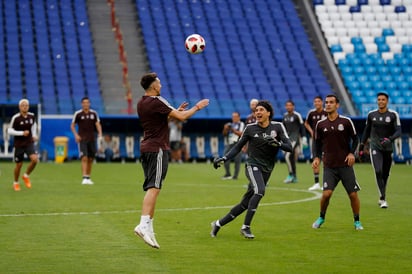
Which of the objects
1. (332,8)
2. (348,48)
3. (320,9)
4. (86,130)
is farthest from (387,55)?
(86,130)

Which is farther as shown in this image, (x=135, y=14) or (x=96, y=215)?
(x=135, y=14)

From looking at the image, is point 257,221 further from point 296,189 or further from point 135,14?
point 135,14

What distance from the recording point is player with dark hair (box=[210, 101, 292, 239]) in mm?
12664

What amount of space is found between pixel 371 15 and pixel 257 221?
38.0 meters

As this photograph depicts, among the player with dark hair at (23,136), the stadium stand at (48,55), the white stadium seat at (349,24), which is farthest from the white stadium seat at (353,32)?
the player with dark hair at (23,136)

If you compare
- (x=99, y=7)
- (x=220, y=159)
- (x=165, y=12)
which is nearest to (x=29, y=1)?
(x=99, y=7)

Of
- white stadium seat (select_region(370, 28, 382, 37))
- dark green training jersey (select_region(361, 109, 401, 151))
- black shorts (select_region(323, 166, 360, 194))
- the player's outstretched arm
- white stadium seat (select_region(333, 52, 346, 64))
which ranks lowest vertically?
black shorts (select_region(323, 166, 360, 194))

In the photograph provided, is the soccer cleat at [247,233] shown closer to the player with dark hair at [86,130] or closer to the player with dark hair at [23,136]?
the player with dark hair at [23,136]

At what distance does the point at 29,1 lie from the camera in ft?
159

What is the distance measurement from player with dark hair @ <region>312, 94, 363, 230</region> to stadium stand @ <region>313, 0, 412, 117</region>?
28315 millimetres

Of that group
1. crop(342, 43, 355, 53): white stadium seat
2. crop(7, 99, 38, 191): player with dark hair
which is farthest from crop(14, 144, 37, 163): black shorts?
crop(342, 43, 355, 53): white stadium seat

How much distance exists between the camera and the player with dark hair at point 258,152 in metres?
12.7

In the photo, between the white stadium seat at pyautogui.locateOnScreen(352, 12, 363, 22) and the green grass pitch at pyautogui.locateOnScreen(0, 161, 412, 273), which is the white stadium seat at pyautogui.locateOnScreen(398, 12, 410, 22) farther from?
the green grass pitch at pyautogui.locateOnScreen(0, 161, 412, 273)

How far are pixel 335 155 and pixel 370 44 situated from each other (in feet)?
117
